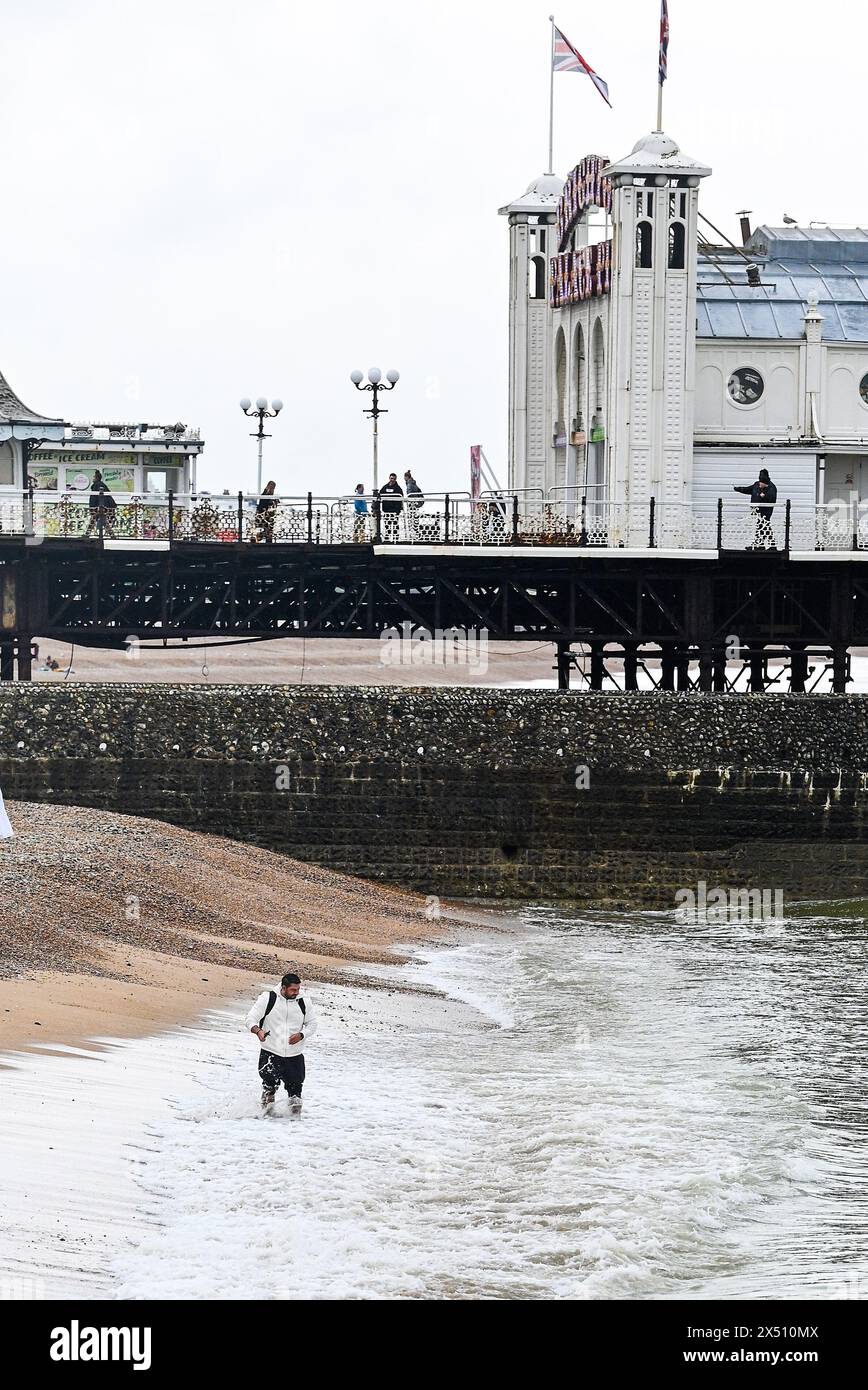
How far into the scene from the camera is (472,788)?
103 ft

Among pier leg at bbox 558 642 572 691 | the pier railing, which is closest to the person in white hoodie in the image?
the pier railing

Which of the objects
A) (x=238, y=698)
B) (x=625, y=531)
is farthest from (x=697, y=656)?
(x=238, y=698)

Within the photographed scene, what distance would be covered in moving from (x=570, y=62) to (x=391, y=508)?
992cm

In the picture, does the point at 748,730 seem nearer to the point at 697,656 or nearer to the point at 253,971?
the point at 697,656

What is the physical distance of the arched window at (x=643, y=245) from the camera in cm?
3931

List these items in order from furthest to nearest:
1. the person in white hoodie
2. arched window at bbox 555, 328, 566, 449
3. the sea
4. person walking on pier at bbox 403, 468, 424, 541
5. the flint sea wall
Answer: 1. arched window at bbox 555, 328, 566, 449
2. person walking on pier at bbox 403, 468, 424, 541
3. the flint sea wall
4. the person in white hoodie
5. the sea

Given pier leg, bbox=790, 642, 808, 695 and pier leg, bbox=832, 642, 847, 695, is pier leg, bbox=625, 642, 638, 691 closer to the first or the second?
pier leg, bbox=790, 642, 808, 695

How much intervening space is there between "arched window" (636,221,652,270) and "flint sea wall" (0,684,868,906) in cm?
1158

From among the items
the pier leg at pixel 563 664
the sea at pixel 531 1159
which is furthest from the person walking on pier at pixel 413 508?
the sea at pixel 531 1159

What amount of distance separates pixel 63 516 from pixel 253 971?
18.2m

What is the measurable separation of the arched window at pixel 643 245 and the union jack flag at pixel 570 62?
2.68 meters

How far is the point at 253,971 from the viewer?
21.6 metres

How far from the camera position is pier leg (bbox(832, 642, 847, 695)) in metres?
37.5

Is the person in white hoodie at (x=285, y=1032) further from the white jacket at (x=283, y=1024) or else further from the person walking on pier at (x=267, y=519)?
the person walking on pier at (x=267, y=519)
